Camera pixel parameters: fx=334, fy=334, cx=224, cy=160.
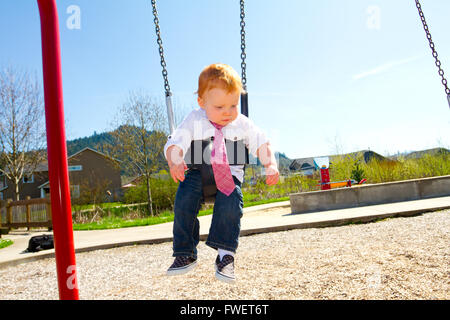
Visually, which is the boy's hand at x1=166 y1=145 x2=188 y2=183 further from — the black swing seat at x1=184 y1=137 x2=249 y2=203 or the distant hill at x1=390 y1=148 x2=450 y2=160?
the distant hill at x1=390 y1=148 x2=450 y2=160

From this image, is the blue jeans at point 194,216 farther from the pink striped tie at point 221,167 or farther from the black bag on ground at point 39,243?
the black bag on ground at point 39,243

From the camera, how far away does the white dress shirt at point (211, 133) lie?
168 centimetres

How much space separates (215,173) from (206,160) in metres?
0.08

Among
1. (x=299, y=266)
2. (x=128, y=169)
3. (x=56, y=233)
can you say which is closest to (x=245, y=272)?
(x=299, y=266)

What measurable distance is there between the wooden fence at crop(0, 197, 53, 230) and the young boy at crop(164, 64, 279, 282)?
36.5ft

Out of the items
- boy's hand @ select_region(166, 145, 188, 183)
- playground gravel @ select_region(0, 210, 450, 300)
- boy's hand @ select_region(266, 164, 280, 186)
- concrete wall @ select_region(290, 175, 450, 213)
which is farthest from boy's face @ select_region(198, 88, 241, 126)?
concrete wall @ select_region(290, 175, 450, 213)

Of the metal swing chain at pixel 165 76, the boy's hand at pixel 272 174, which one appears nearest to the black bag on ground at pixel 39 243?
the metal swing chain at pixel 165 76

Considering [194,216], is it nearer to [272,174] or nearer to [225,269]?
[225,269]

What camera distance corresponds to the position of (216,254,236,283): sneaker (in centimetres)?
158

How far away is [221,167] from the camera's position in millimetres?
1617

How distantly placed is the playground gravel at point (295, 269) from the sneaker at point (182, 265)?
248 centimetres

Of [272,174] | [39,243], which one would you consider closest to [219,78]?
[272,174]

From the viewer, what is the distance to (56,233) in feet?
6.85

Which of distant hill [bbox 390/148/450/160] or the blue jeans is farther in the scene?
distant hill [bbox 390/148/450/160]
